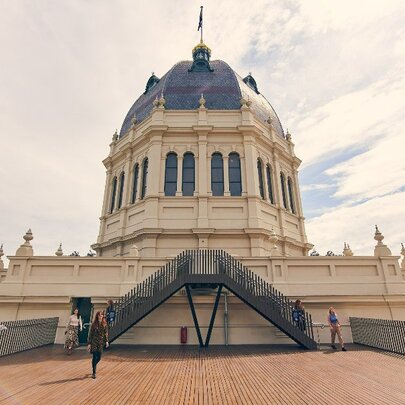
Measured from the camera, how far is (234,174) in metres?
18.7

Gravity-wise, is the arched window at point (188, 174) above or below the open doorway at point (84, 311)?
above

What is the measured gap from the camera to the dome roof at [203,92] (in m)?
21.1

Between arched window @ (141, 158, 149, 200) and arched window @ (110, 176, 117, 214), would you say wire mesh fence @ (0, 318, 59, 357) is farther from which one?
arched window @ (110, 176, 117, 214)

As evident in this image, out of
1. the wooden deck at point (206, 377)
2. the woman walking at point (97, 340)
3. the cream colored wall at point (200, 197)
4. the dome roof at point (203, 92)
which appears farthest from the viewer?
the dome roof at point (203, 92)

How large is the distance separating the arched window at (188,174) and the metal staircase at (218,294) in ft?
23.6

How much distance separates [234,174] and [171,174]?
438 centimetres

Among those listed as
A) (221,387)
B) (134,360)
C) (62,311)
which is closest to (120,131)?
(62,311)

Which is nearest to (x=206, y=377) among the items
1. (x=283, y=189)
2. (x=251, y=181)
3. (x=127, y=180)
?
(x=251, y=181)

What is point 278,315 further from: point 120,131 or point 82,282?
point 120,131

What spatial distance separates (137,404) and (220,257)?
6.78m

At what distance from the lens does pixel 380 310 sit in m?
12.5

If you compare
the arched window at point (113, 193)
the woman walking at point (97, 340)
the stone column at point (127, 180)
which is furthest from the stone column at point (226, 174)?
the woman walking at point (97, 340)

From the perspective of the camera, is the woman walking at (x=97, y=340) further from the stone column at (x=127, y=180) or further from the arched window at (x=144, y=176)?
the stone column at (x=127, y=180)

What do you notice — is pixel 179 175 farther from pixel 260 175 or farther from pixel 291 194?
pixel 291 194
